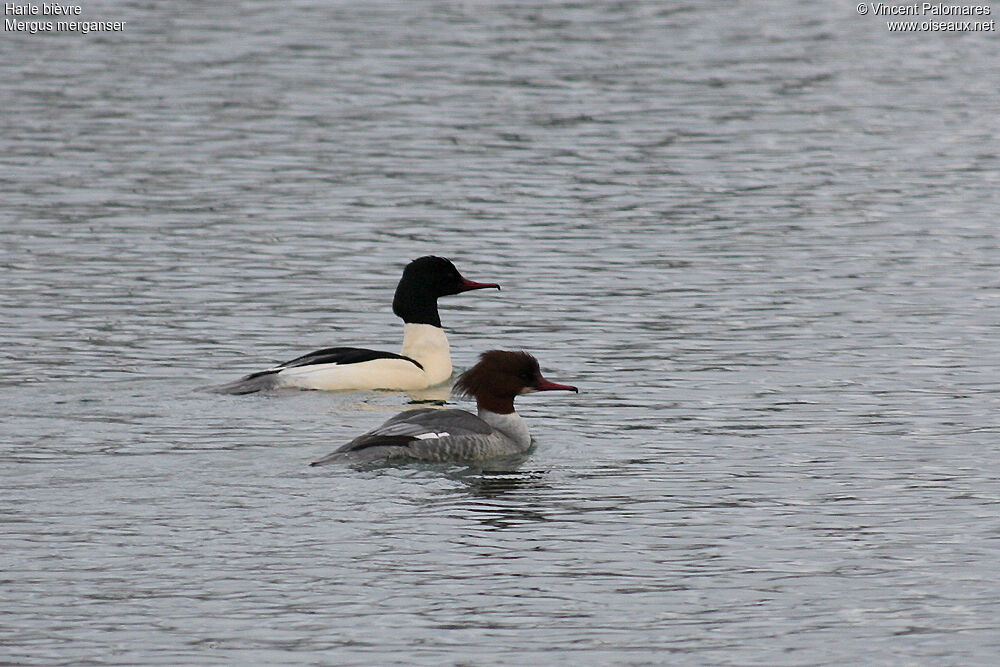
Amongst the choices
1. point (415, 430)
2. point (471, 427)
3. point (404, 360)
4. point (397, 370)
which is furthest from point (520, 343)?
point (415, 430)

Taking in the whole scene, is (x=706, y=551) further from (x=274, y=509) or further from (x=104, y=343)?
(x=104, y=343)

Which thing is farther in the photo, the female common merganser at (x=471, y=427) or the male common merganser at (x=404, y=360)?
the male common merganser at (x=404, y=360)

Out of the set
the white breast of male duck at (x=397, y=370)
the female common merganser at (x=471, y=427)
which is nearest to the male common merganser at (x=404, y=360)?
the white breast of male duck at (x=397, y=370)

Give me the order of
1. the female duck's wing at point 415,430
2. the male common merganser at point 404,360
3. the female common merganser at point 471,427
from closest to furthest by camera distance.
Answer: the female duck's wing at point 415,430
the female common merganser at point 471,427
the male common merganser at point 404,360

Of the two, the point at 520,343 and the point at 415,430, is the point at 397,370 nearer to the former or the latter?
the point at 520,343

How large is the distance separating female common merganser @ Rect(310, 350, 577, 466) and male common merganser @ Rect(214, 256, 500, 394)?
1848 mm

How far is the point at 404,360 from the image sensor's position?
666 inches

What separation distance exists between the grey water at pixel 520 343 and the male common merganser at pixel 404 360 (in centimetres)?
23

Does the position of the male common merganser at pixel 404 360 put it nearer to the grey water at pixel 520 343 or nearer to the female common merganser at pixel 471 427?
the grey water at pixel 520 343

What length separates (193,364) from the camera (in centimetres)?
1688

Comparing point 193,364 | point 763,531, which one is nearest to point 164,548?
point 763,531

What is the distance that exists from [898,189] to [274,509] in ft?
52.3

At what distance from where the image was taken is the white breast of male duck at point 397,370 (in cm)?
1605

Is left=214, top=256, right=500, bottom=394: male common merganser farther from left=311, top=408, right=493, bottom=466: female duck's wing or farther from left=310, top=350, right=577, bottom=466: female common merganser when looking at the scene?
left=311, top=408, right=493, bottom=466: female duck's wing
